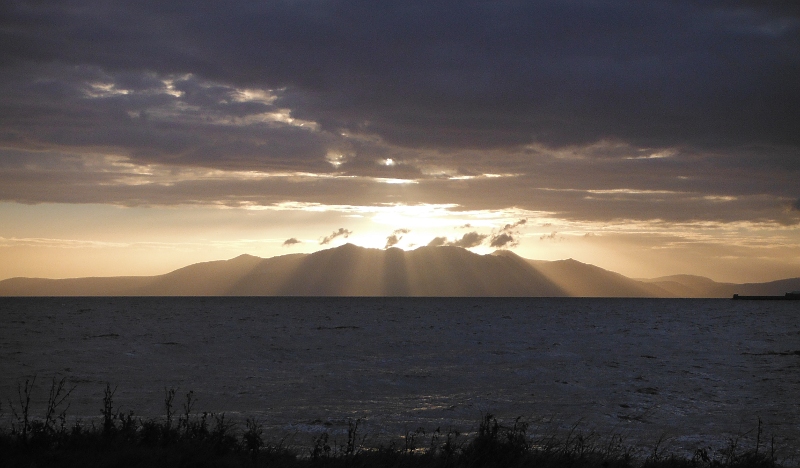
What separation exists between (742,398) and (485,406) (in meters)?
10.6

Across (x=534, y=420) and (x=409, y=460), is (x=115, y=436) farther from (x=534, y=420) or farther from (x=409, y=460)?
(x=534, y=420)

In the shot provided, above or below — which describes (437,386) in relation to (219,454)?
below

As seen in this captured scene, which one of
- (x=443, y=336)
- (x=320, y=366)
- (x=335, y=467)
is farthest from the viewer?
(x=443, y=336)

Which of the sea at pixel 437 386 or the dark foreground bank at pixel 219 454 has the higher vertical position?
the dark foreground bank at pixel 219 454

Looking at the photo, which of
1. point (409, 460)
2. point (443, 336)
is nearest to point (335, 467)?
point (409, 460)

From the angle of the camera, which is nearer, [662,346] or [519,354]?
[519,354]

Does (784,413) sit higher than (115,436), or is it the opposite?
(115,436)

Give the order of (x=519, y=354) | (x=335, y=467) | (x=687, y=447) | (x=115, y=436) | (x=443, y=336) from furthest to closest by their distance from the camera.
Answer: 1. (x=443, y=336)
2. (x=519, y=354)
3. (x=687, y=447)
4. (x=115, y=436)
5. (x=335, y=467)

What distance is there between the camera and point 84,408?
20266 millimetres

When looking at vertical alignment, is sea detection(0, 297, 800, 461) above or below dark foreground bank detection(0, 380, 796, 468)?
below

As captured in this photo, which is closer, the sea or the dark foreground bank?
the dark foreground bank

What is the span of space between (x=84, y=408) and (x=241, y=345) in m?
27.5

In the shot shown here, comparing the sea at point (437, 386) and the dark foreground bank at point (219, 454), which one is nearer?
the dark foreground bank at point (219, 454)

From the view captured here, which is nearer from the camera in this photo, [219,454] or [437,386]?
[219,454]
